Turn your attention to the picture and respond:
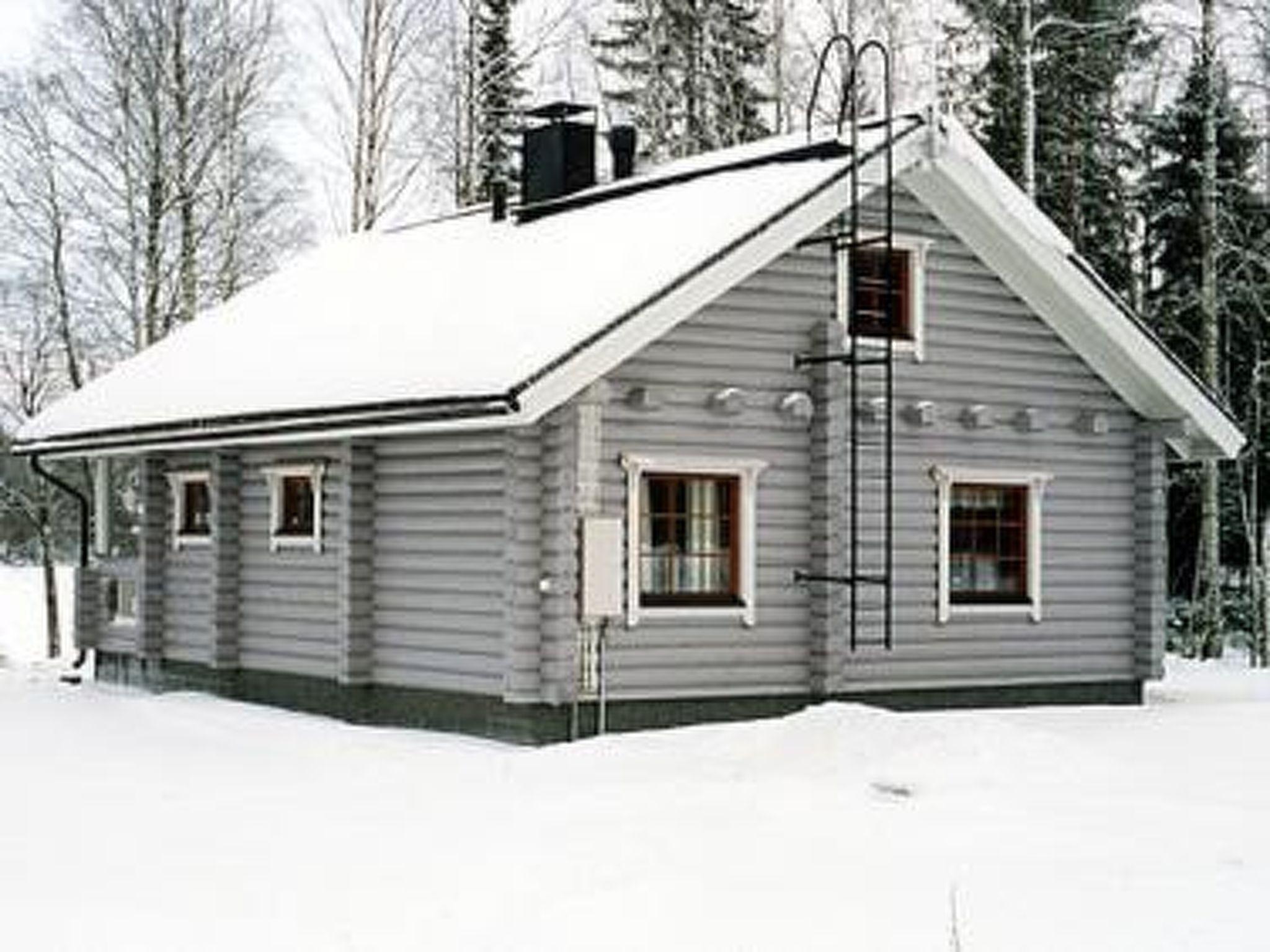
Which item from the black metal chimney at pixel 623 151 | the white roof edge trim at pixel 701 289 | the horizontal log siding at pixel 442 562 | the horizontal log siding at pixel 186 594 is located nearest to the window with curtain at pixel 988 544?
the white roof edge trim at pixel 701 289

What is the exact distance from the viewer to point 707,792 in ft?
40.8

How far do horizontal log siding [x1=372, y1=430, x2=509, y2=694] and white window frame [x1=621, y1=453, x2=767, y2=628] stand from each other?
1.01 m

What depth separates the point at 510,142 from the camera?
1403 inches

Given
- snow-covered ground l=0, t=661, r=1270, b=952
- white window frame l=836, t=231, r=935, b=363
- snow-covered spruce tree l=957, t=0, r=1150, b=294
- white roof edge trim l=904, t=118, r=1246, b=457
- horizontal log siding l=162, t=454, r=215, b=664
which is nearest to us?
snow-covered ground l=0, t=661, r=1270, b=952

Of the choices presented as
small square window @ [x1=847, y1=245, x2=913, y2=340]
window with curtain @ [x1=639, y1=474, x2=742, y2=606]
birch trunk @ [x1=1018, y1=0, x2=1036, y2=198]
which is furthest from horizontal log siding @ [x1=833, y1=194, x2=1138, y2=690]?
birch trunk @ [x1=1018, y1=0, x2=1036, y2=198]

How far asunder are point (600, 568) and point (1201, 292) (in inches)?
597

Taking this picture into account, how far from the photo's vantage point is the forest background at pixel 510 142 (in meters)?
31.0

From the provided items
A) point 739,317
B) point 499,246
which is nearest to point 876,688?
point 739,317

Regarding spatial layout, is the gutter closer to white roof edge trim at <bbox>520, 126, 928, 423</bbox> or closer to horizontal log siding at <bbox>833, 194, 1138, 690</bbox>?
horizontal log siding at <bbox>833, 194, 1138, 690</bbox>

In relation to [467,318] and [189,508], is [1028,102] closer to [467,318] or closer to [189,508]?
[467,318]

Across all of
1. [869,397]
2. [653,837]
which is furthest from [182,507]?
[653,837]

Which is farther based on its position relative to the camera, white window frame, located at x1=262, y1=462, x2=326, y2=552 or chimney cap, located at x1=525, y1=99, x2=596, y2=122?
chimney cap, located at x1=525, y1=99, x2=596, y2=122

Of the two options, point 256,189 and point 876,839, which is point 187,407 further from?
point 256,189

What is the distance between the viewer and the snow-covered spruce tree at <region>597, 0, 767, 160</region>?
34.4 meters
